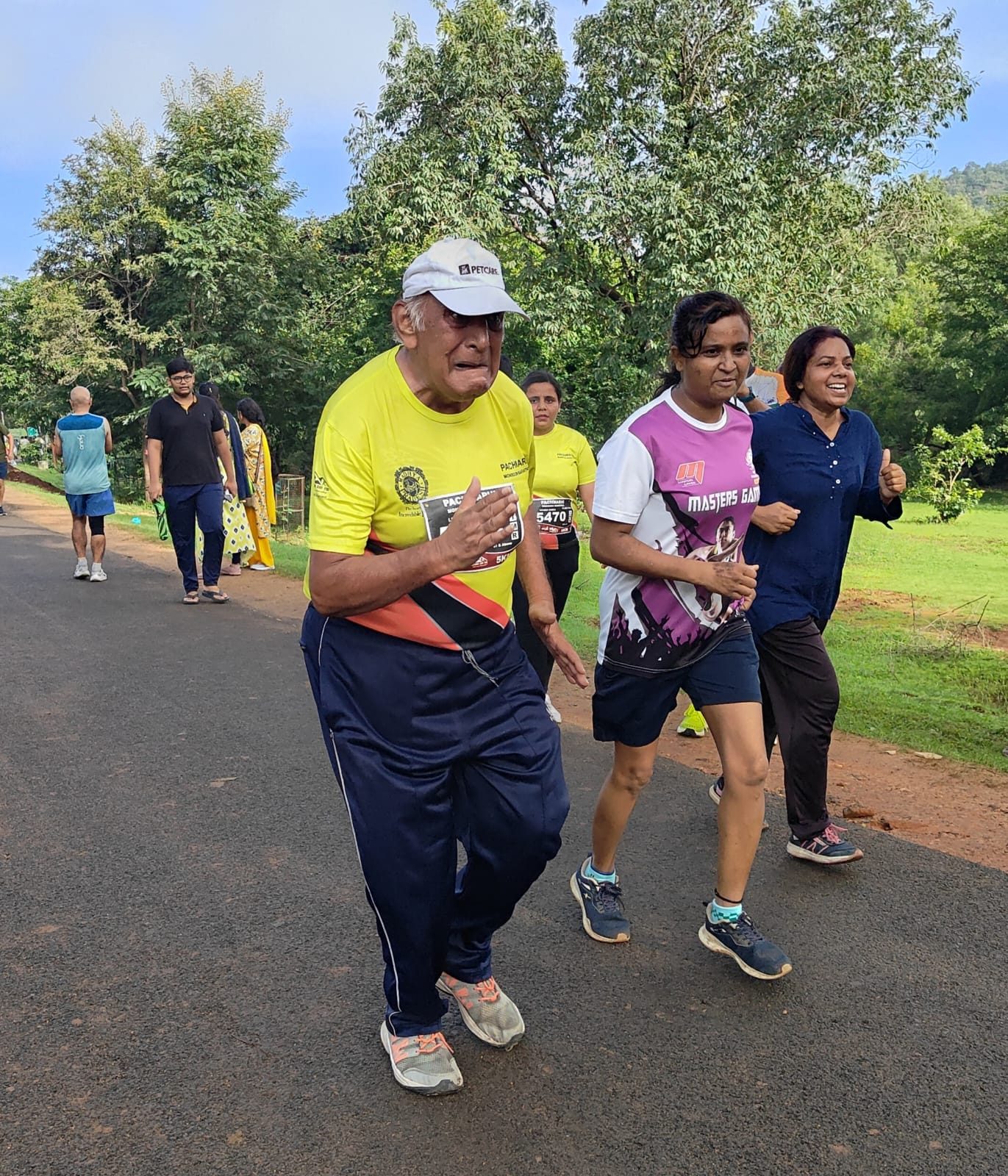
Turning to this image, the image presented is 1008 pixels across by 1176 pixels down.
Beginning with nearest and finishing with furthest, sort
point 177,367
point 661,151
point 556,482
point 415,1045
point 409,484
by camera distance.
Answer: point 409,484
point 415,1045
point 556,482
point 177,367
point 661,151

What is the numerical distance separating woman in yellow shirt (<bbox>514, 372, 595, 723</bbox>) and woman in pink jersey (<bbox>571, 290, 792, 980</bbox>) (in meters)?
2.29

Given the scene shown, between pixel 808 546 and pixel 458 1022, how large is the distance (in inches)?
83.2

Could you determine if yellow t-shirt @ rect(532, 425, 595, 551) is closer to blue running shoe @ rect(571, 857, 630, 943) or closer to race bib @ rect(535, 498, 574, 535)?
race bib @ rect(535, 498, 574, 535)

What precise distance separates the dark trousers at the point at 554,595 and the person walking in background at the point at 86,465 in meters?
6.80

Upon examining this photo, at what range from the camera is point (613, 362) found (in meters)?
22.5

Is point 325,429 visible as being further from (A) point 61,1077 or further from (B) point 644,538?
(A) point 61,1077

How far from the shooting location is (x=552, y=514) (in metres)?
6.03

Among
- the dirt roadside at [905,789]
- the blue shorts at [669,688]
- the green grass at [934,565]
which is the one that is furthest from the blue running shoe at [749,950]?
the green grass at [934,565]

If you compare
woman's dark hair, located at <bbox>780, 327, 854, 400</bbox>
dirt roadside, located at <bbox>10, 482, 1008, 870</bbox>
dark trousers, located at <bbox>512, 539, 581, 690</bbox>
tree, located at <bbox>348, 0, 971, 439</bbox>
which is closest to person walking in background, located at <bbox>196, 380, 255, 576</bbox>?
dirt roadside, located at <bbox>10, 482, 1008, 870</bbox>

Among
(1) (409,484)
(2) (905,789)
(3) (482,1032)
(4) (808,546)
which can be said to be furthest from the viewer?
(2) (905,789)

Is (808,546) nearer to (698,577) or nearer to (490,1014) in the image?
(698,577)

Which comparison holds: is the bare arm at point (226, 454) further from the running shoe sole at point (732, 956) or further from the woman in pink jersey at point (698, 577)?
the running shoe sole at point (732, 956)

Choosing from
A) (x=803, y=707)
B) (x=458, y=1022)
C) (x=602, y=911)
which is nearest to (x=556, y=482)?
(x=803, y=707)

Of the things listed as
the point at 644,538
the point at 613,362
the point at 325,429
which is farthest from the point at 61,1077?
the point at 613,362
